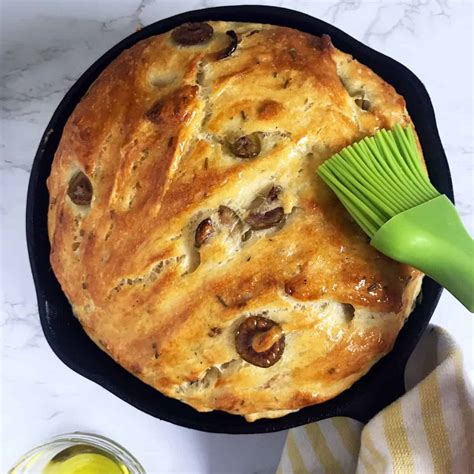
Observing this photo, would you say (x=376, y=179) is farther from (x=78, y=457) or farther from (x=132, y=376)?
(x=78, y=457)

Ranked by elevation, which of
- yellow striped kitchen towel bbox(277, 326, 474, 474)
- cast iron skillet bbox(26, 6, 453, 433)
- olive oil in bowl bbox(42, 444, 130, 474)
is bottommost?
olive oil in bowl bbox(42, 444, 130, 474)

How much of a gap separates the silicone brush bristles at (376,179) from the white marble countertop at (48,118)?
18.7 inches

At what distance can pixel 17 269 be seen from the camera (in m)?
1.72

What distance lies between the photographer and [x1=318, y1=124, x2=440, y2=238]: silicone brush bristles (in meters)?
1.25

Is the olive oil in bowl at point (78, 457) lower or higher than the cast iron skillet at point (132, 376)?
lower

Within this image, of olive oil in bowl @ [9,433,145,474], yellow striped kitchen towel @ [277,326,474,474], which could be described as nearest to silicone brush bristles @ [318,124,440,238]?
yellow striped kitchen towel @ [277,326,474,474]

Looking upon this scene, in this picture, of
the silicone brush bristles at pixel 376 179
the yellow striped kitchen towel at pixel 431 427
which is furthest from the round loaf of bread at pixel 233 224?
the yellow striped kitchen towel at pixel 431 427

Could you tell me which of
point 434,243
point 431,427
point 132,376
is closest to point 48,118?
point 132,376

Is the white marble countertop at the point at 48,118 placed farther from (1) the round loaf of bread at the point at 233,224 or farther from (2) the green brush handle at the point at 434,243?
(2) the green brush handle at the point at 434,243

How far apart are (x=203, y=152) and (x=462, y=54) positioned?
746mm

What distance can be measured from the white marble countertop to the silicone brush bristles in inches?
18.7

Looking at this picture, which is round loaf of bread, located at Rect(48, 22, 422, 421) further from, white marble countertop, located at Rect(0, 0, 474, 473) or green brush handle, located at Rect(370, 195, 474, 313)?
white marble countertop, located at Rect(0, 0, 474, 473)

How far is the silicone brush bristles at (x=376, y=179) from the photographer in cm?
125

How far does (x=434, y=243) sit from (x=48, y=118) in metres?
0.87
